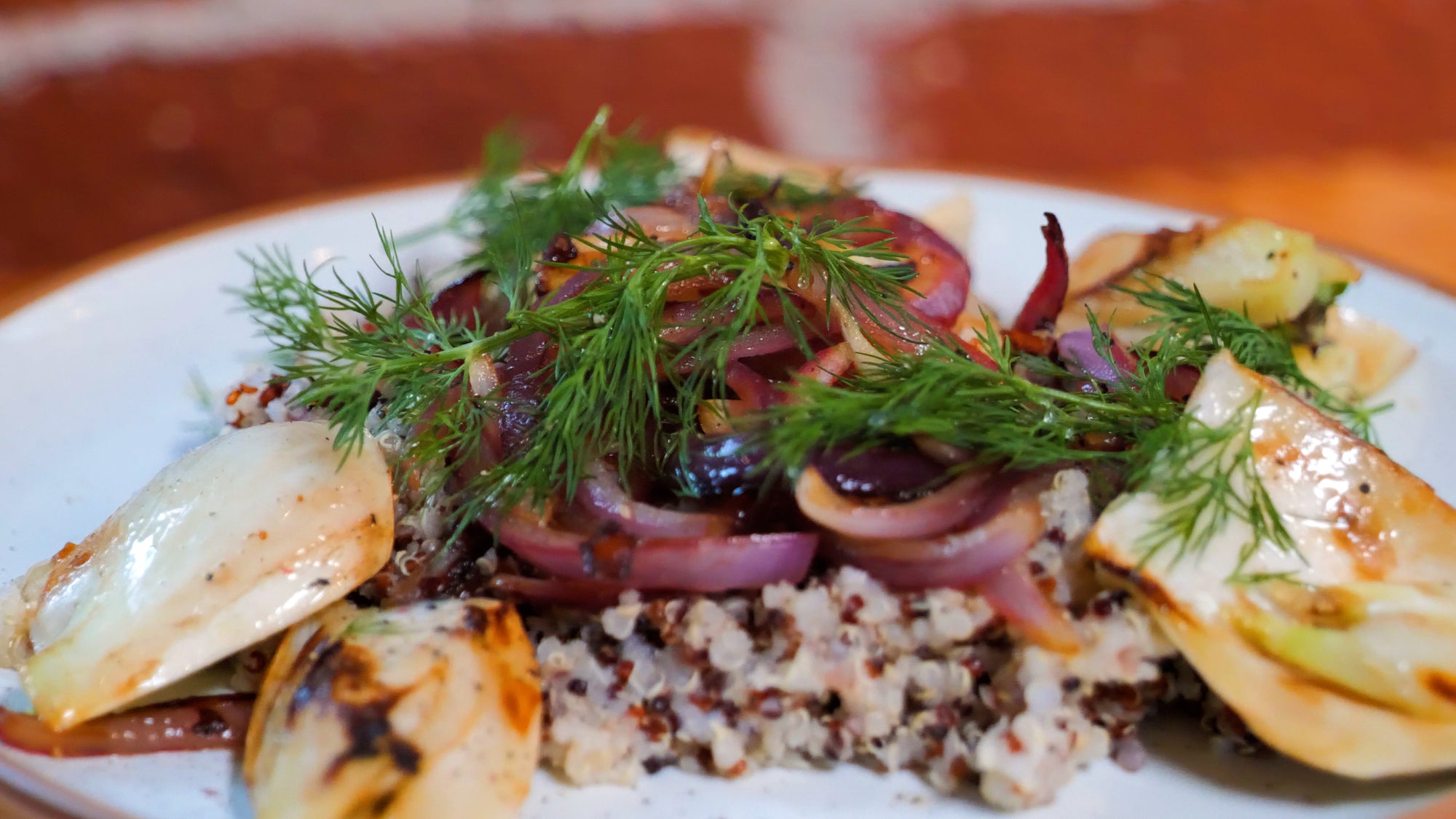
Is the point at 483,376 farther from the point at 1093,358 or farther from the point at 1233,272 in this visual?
the point at 1233,272

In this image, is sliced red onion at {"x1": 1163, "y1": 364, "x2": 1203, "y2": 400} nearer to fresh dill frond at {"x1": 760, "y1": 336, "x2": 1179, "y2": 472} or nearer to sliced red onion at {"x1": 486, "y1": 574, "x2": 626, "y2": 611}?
fresh dill frond at {"x1": 760, "y1": 336, "x2": 1179, "y2": 472}

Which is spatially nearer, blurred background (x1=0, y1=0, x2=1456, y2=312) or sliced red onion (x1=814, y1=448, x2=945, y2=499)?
sliced red onion (x1=814, y1=448, x2=945, y2=499)

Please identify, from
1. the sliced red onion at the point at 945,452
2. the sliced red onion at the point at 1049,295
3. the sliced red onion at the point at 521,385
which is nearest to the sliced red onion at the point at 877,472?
the sliced red onion at the point at 945,452

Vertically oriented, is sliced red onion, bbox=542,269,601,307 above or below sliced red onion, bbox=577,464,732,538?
above

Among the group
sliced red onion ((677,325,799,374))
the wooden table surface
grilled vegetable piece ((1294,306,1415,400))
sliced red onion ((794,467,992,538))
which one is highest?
sliced red onion ((677,325,799,374))

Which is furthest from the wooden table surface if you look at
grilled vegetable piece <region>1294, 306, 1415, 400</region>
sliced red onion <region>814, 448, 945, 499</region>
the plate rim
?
sliced red onion <region>814, 448, 945, 499</region>

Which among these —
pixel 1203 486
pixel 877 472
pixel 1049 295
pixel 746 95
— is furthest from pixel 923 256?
pixel 746 95
